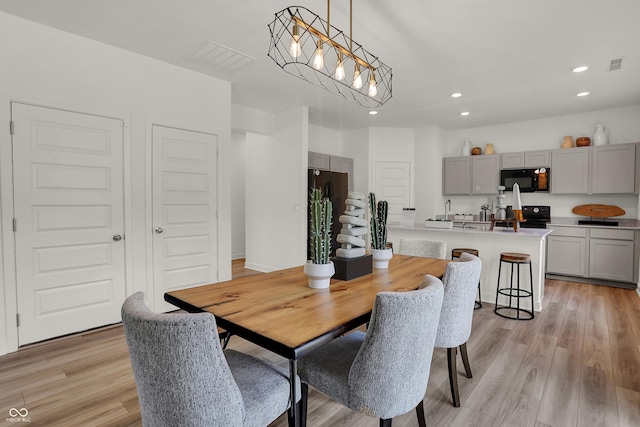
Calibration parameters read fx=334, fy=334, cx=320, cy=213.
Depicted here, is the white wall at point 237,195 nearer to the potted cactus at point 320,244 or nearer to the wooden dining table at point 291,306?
the wooden dining table at point 291,306

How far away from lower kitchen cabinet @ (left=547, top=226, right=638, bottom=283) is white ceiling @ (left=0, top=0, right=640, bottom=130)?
1.84 meters

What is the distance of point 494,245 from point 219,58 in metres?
3.55

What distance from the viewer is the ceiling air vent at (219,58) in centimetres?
306

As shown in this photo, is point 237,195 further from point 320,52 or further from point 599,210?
point 599,210

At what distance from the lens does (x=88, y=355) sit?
254 centimetres

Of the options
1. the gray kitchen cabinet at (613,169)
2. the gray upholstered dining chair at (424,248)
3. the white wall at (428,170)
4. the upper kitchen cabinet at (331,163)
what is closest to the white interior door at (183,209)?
the upper kitchen cabinet at (331,163)

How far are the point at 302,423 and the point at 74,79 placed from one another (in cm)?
318

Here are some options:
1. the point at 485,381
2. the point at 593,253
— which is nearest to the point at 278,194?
the point at 485,381

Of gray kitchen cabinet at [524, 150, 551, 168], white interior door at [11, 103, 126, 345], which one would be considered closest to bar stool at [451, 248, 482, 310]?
gray kitchen cabinet at [524, 150, 551, 168]

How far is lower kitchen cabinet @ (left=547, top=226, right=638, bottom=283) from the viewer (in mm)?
4402

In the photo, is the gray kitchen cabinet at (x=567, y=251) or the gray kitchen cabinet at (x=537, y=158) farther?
the gray kitchen cabinet at (x=537, y=158)

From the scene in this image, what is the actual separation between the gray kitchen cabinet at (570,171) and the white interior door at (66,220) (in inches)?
231

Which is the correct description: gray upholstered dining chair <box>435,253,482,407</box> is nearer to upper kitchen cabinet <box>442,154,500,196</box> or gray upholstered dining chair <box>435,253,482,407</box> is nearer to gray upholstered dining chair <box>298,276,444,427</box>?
gray upholstered dining chair <box>298,276,444,427</box>

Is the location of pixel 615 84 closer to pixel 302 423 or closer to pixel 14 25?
pixel 302 423
